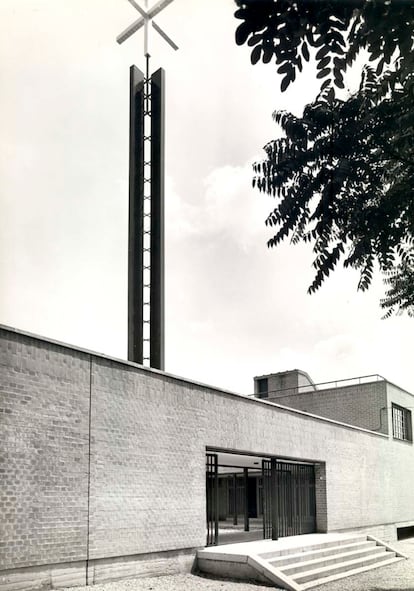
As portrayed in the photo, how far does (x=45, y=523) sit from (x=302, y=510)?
1121 centimetres

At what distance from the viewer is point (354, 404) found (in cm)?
2812

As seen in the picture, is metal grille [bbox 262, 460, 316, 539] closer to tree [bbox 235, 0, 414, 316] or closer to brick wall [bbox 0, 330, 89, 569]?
brick wall [bbox 0, 330, 89, 569]

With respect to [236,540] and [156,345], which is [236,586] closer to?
[236,540]

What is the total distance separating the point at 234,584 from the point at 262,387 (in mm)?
23230

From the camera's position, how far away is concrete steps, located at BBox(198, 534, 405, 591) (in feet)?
44.2

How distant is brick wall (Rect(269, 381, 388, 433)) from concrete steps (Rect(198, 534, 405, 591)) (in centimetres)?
799

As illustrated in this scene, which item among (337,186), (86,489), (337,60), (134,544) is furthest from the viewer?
(134,544)

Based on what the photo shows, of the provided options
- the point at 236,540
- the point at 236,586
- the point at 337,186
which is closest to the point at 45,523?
the point at 236,586

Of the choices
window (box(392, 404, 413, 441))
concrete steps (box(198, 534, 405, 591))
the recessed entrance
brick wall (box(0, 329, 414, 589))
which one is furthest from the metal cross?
window (box(392, 404, 413, 441))

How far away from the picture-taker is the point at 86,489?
11.5m

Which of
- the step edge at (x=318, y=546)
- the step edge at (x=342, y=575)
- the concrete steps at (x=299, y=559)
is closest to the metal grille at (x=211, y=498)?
the concrete steps at (x=299, y=559)

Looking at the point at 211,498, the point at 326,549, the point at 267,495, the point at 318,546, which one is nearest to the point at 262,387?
the point at 267,495

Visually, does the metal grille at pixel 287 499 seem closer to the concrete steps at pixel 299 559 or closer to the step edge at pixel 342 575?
the concrete steps at pixel 299 559

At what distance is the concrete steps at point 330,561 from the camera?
47.3ft
